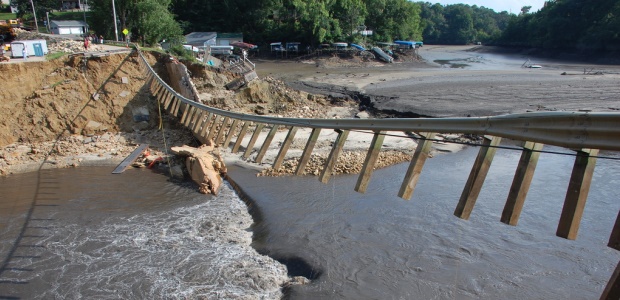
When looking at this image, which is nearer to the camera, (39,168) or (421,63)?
(39,168)

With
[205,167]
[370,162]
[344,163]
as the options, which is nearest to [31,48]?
[205,167]

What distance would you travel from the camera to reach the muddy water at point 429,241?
26.8 ft

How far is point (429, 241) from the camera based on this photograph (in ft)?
32.0

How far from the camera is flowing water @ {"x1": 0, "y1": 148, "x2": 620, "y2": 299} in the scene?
8.23 meters

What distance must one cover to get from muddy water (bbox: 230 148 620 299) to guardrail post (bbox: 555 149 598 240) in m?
5.49

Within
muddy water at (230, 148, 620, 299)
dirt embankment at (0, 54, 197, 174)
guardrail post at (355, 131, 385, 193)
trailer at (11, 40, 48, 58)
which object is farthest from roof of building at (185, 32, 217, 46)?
guardrail post at (355, 131, 385, 193)

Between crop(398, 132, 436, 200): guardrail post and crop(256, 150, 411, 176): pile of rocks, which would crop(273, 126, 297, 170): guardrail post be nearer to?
crop(398, 132, 436, 200): guardrail post

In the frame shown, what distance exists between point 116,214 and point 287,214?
4.81 m

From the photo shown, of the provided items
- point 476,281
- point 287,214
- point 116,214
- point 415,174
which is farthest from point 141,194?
point 415,174

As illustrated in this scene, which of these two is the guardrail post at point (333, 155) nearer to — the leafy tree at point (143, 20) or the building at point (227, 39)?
the leafy tree at point (143, 20)

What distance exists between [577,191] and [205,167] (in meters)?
11.8

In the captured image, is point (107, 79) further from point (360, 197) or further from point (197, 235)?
point (360, 197)

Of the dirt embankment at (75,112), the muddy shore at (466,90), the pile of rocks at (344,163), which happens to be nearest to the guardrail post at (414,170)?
the pile of rocks at (344,163)

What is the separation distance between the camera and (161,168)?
15.1 m
